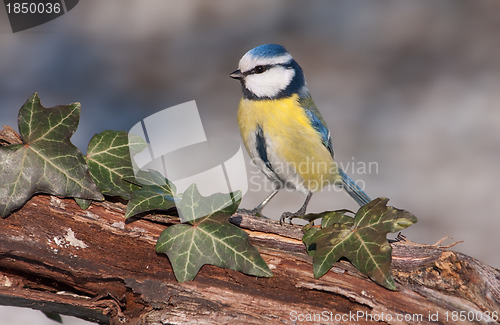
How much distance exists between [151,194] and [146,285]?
0.71 feet

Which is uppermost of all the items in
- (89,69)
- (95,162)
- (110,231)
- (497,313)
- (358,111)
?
(89,69)

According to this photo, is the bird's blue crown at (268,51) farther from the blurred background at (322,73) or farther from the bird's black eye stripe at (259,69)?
the blurred background at (322,73)

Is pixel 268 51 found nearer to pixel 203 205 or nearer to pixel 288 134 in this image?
pixel 288 134

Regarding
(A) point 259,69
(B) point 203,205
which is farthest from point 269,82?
(B) point 203,205

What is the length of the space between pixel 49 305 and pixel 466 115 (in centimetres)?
262

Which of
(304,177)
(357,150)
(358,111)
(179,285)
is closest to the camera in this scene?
(179,285)

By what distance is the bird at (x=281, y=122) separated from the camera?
1695mm

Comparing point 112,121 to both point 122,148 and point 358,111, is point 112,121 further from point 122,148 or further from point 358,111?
point 122,148

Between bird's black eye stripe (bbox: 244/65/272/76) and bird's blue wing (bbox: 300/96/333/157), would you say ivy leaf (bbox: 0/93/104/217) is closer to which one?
bird's black eye stripe (bbox: 244/65/272/76)

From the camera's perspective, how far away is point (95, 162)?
1355 millimetres

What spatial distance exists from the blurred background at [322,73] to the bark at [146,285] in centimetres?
141

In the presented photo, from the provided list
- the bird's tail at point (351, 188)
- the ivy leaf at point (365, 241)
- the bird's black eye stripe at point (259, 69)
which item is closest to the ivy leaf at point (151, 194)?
the ivy leaf at point (365, 241)

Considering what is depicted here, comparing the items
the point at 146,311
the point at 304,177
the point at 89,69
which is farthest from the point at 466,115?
the point at 146,311

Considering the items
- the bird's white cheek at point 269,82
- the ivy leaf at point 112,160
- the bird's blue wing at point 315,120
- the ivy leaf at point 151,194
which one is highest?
the bird's white cheek at point 269,82
